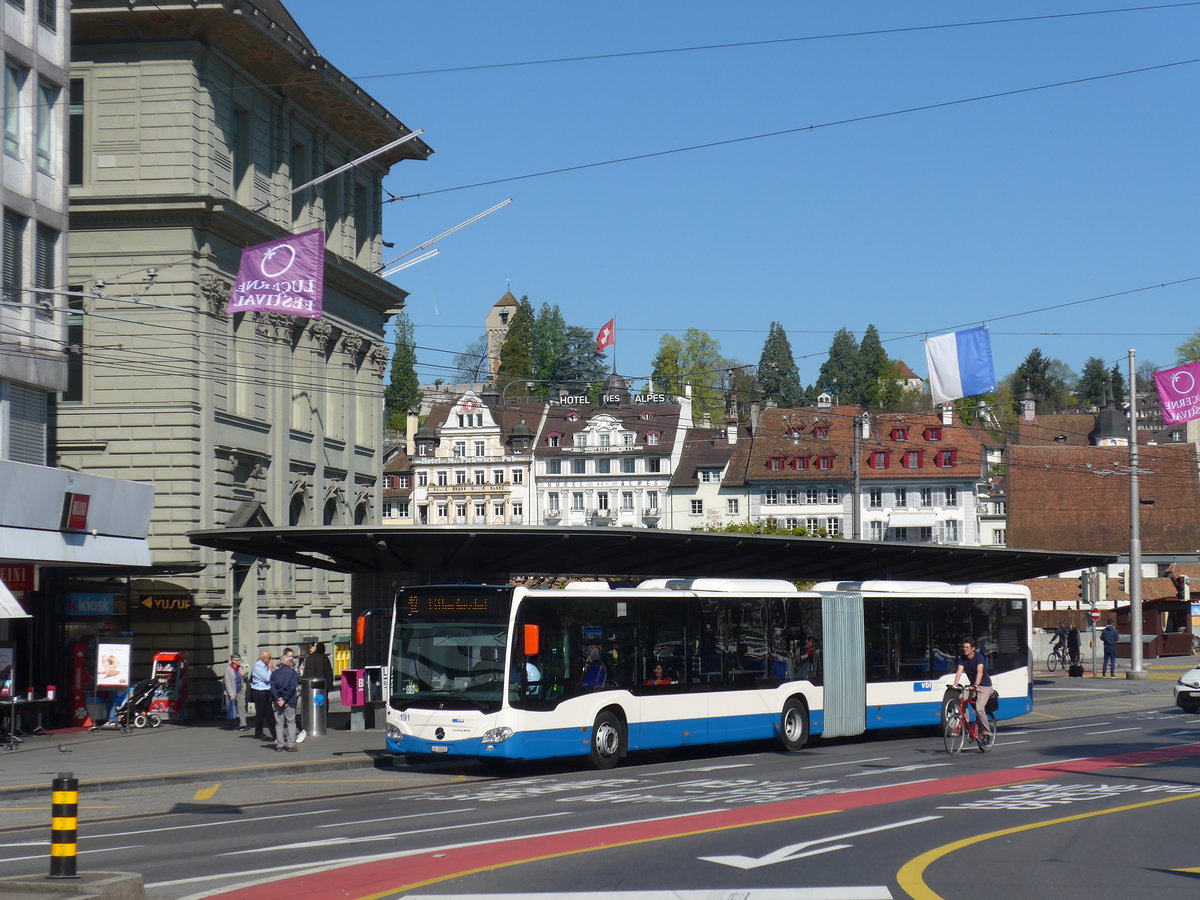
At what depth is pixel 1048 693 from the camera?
139 ft

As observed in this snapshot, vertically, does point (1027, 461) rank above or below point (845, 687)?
above

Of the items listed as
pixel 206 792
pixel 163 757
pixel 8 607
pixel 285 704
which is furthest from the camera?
pixel 8 607

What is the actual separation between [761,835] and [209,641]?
82.7ft

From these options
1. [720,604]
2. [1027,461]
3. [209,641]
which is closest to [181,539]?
[209,641]

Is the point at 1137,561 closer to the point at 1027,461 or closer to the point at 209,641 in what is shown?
the point at 209,641

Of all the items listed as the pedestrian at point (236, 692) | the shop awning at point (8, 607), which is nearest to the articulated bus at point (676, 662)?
the shop awning at point (8, 607)

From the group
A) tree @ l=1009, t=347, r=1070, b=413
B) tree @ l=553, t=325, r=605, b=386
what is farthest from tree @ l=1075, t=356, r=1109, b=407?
tree @ l=553, t=325, r=605, b=386

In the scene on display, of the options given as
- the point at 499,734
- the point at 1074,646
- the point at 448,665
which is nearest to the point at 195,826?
the point at 499,734

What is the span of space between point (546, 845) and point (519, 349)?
16224cm

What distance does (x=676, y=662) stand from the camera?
2473cm

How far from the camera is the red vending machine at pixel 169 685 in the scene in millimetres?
34094

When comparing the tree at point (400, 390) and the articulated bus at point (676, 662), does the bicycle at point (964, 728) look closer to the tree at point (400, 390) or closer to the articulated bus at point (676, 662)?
the articulated bus at point (676, 662)

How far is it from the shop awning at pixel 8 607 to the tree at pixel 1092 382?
176 meters

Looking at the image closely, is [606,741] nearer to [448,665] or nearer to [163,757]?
[448,665]
